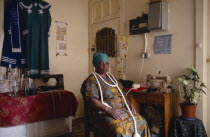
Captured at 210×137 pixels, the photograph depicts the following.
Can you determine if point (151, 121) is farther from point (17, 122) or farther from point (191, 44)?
point (17, 122)

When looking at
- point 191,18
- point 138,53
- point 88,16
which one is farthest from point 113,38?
point 191,18

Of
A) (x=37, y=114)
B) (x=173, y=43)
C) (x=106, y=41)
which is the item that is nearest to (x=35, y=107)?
(x=37, y=114)

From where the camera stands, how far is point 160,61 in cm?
287

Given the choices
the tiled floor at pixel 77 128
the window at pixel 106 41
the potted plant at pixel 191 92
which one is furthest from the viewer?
the window at pixel 106 41

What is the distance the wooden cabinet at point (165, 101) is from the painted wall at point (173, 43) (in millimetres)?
411

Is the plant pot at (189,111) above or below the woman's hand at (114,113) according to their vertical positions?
below

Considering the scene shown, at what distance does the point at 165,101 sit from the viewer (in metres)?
2.33

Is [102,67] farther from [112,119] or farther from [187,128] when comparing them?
[187,128]

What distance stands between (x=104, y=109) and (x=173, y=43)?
4.78 ft

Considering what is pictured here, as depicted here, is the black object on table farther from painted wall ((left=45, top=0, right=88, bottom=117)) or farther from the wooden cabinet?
painted wall ((left=45, top=0, right=88, bottom=117))

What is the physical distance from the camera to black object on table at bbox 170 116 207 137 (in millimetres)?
2178

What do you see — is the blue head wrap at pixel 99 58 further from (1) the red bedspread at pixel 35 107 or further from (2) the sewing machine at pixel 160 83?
(1) the red bedspread at pixel 35 107

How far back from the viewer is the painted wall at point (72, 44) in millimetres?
3588

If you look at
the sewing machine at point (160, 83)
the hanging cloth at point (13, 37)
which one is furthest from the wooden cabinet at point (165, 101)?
the hanging cloth at point (13, 37)
